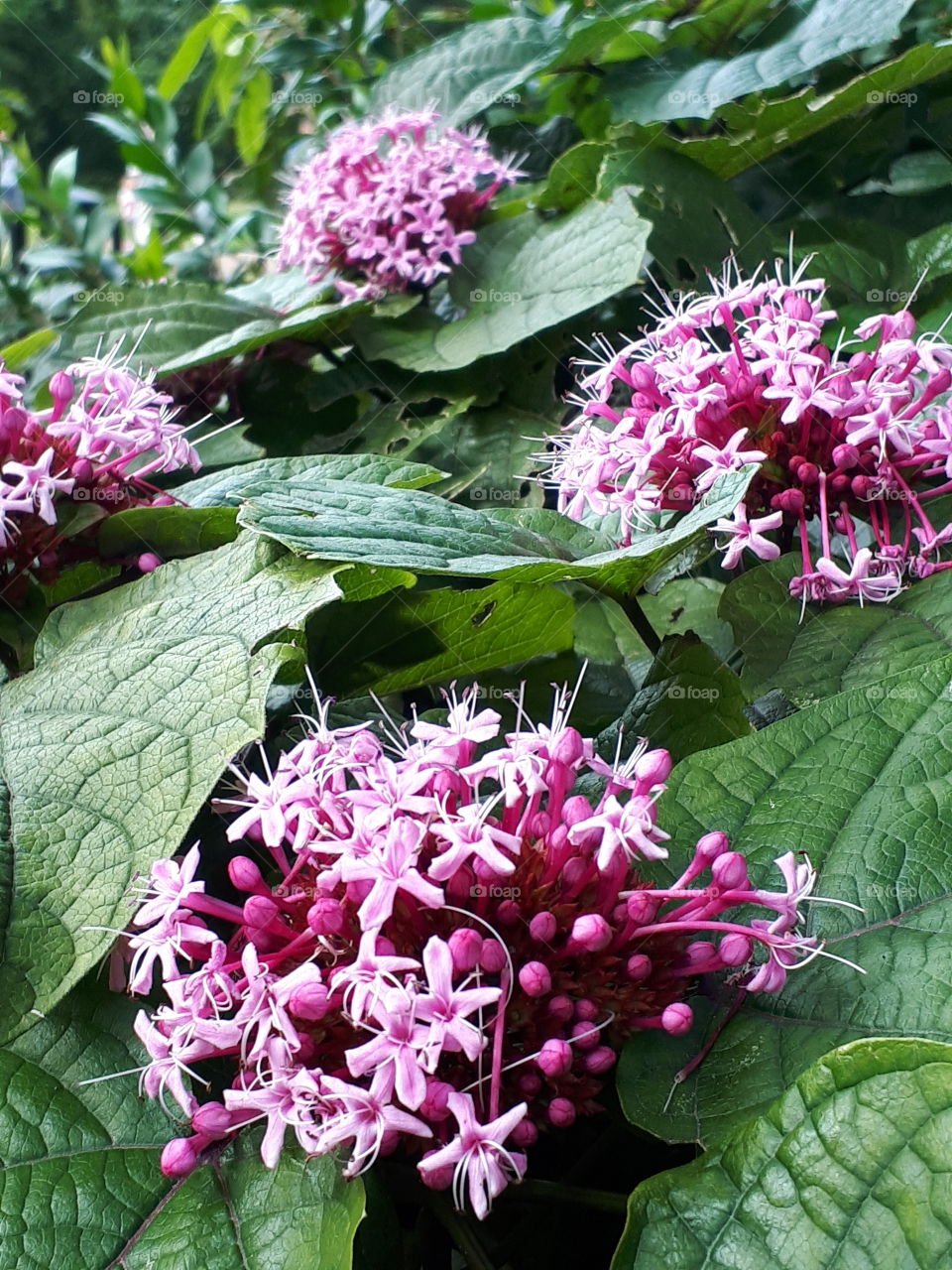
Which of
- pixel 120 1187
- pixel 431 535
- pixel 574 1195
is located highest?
pixel 431 535

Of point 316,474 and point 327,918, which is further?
point 316,474

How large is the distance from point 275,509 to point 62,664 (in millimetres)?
192

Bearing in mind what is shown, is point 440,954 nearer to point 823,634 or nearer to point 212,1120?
point 212,1120

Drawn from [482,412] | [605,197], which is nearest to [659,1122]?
[482,412]

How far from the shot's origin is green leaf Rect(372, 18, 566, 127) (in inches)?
55.4

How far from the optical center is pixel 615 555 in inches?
23.1

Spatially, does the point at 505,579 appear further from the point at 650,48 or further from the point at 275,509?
the point at 650,48

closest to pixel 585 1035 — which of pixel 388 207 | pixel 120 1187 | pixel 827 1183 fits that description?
pixel 827 1183

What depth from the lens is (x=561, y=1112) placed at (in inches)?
19.2

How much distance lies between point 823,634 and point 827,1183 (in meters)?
0.37

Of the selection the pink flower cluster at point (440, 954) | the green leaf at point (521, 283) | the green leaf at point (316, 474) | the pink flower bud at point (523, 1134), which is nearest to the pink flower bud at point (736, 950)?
the pink flower cluster at point (440, 954)

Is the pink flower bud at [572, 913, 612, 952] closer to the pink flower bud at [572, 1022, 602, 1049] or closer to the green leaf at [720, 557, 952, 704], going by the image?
the pink flower bud at [572, 1022, 602, 1049]

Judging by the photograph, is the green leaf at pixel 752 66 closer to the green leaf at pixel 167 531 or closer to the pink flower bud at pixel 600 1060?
the green leaf at pixel 167 531

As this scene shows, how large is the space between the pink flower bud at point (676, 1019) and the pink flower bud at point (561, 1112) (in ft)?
0.18
